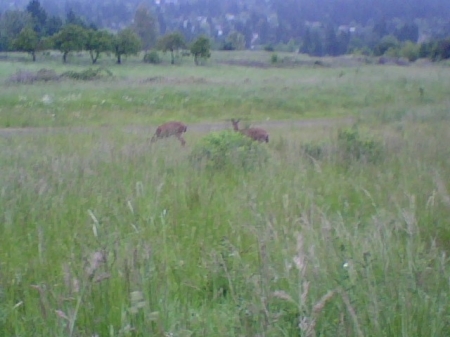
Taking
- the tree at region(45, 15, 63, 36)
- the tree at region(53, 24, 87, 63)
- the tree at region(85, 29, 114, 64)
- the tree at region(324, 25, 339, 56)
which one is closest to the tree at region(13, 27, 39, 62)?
the tree at region(53, 24, 87, 63)

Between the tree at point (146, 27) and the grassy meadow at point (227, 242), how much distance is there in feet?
221

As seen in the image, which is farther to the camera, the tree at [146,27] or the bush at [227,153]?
the tree at [146,27]

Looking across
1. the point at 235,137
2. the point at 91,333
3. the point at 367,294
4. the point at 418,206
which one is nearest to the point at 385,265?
the point at 367,294

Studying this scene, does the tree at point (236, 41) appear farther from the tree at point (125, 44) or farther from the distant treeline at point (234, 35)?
the tree at point (125, 44)

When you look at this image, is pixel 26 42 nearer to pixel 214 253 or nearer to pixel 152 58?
pixel 152 58

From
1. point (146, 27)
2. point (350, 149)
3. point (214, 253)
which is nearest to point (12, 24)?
point (146, 27)

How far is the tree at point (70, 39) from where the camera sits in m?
50.7

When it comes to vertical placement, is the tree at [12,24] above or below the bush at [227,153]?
above

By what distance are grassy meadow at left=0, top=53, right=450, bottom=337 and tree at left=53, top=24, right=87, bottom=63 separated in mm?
44423

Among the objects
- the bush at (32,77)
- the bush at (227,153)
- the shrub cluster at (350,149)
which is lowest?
the bush at (32,77)

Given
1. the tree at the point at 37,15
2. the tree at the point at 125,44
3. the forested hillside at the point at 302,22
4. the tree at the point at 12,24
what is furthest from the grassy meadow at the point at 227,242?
the tree at the point at 37,15

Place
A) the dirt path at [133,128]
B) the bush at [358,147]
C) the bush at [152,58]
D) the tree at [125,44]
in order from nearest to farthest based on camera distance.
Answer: the bush at [358,147] → the dirt path at [133,128] → the tree at [125,44] → the bush at [152,58]

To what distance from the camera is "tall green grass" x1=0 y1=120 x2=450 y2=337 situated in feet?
9.84

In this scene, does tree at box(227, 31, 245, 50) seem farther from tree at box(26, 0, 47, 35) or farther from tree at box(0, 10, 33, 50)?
tree at box(0, 10, 33, 50)
